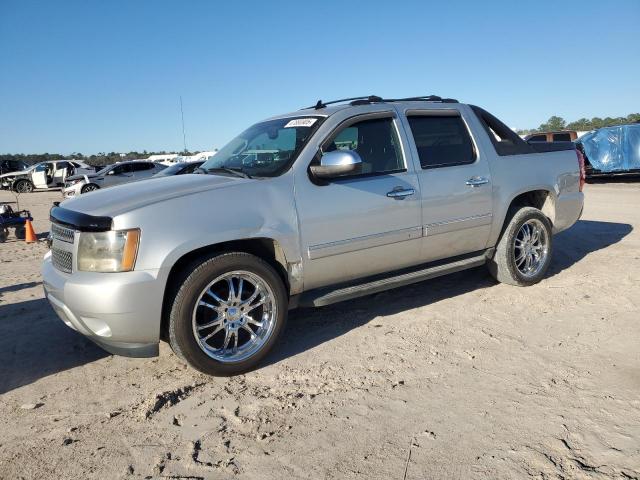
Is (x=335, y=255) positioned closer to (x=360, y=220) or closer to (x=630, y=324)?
(x=360, y=220)

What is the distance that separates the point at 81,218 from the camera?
3217mm

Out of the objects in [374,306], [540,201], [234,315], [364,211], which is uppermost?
[364,211]

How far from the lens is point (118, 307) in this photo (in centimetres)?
308

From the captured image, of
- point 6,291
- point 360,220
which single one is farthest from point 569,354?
point 6,291

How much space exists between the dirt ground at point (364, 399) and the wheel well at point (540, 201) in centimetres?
96

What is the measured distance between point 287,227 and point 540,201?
10.7ft

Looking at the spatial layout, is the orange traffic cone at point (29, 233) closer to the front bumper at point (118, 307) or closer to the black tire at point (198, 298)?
the front bumper at point (118, 307)

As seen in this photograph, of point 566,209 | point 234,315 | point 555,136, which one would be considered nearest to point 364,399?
point 234,315

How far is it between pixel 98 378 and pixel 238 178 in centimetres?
171

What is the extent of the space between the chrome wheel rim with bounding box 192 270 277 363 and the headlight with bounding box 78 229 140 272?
53cm

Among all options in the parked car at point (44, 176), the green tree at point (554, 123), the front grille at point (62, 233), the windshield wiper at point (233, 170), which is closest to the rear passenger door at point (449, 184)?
the windshield wiper at point (233, 170)

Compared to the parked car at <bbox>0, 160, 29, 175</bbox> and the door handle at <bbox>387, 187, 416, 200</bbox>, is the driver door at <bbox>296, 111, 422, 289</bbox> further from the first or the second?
the parked car at <bbox>0, 160, 29, 175</bbox>

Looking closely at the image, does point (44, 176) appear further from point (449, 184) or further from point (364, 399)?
point (364, 399)

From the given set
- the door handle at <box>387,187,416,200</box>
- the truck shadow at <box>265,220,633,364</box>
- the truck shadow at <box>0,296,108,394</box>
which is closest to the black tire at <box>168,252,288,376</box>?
the truck shadow at <box>265,220,633,364</box>
